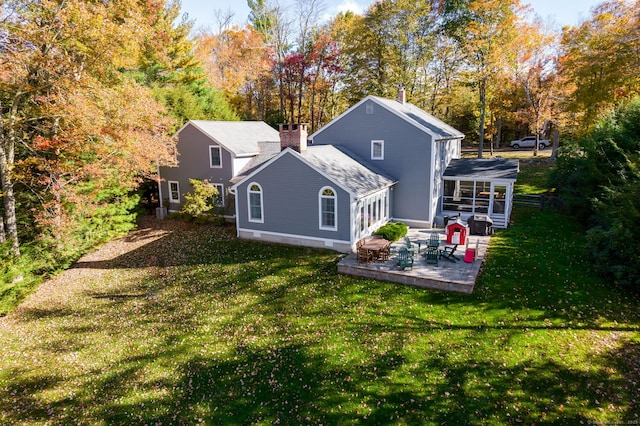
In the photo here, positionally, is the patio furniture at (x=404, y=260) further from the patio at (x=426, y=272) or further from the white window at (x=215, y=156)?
the white window at (x=215, y=156)

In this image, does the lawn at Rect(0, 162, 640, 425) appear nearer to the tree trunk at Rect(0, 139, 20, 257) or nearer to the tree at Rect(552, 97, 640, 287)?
the tree at Rect(552, 97, 640, 287)

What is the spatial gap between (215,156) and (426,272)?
1599 cm

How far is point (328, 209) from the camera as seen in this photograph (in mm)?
17672

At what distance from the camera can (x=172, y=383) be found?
1004cm

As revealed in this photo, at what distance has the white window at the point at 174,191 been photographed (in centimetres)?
2662

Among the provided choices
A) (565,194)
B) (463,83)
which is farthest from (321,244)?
(463,83)

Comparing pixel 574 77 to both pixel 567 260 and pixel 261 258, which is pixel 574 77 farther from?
pixel 261 258

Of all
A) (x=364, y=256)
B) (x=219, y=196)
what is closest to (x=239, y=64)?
(x=219, y=196)

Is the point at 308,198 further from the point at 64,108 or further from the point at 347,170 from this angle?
the point at 64,108

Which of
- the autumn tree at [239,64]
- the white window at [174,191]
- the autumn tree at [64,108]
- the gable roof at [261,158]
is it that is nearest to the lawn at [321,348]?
the autumn tree at [64,108]

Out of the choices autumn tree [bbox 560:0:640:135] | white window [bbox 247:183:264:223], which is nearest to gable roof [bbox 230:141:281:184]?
white window [bbox 247:183:264:223]

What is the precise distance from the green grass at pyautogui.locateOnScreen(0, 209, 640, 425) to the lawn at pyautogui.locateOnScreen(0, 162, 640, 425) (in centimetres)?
4

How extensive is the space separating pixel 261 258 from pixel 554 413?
12278 mm

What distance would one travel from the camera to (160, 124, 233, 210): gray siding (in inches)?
971
